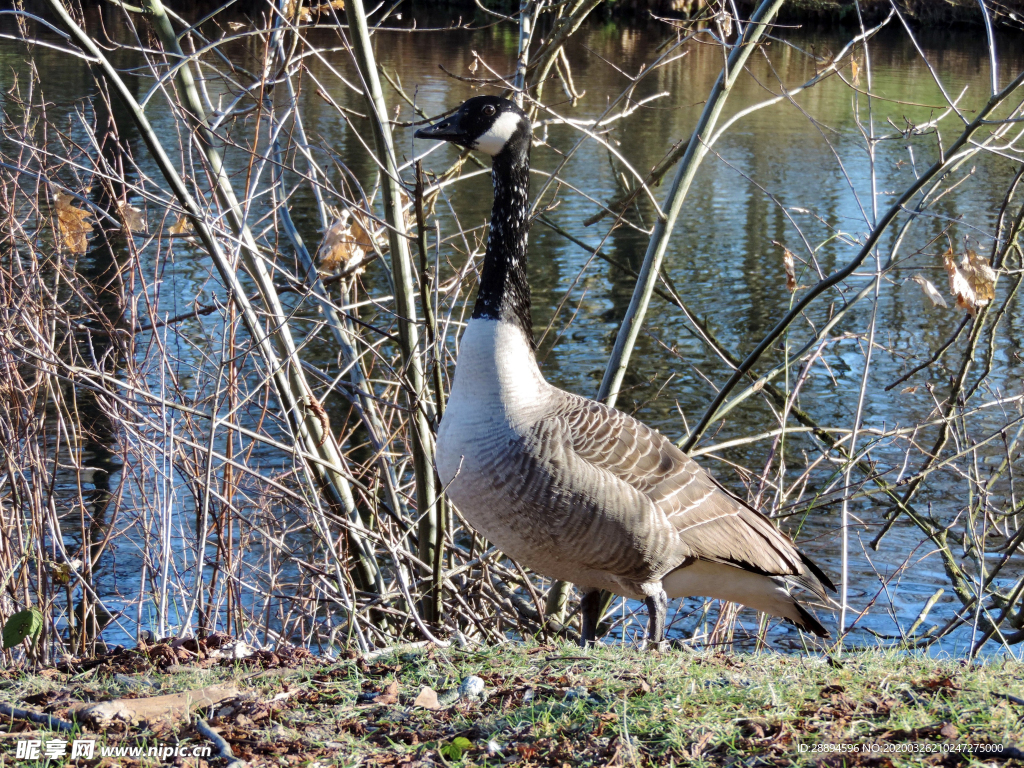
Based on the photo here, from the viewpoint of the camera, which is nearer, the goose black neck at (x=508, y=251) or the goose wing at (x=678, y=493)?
the goose wing at (x=678, y=493)

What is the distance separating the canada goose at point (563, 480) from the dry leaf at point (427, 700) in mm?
954

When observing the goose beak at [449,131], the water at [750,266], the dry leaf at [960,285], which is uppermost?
the goose beak at [449,131]

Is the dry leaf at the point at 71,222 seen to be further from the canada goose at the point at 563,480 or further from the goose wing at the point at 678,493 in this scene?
the goose wing at the point at 678,493

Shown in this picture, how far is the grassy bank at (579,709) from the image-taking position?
2.75m

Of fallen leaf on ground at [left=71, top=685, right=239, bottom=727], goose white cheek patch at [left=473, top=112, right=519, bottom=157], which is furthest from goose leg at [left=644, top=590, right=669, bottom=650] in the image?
goose white cheek patch at [left=473, top=112, right=519, bottom=157]

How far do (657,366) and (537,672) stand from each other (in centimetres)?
810

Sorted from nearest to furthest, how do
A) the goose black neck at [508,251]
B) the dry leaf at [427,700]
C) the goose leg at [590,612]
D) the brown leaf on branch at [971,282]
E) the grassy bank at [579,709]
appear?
the grassy bank at [579,709], the dry leaf at [427,700], the brown leaf on branch at [971,282], the goose black neck at [508,251], the goose leg at [590,612]

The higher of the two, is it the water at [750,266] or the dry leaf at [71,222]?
the dry leaf at [71,222]

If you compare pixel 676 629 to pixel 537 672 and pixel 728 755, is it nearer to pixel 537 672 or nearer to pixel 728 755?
pixel 537 672

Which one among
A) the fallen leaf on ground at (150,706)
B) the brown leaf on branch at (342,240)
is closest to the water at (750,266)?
the brown leaf on branch at (342,240)

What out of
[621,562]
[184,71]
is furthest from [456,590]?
[184,71]

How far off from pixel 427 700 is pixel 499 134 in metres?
2.51

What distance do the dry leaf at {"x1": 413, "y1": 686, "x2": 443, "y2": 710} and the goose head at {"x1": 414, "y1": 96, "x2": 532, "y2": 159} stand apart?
7.73ft

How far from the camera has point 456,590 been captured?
5449 millimetres
